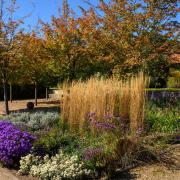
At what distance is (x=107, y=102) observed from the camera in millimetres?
7160

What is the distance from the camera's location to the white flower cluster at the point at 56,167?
4.96m

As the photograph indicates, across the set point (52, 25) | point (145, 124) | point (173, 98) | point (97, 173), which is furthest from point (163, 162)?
point (52, 25)

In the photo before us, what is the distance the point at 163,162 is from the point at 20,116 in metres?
4.52

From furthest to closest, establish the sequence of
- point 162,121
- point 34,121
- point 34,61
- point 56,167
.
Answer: point 34,61 < point 34,121 < point 162,121 < point 56,167

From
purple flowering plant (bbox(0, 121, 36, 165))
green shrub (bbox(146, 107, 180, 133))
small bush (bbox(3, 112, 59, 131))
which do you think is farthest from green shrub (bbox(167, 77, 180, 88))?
purple flowering plant (bbox(0, 121, 36, 165))

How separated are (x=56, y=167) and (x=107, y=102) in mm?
2422

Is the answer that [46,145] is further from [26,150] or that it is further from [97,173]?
[97,173]

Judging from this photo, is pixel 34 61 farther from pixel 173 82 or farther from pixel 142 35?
pixel 173 82

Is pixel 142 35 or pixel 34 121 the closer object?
pixel 34 121

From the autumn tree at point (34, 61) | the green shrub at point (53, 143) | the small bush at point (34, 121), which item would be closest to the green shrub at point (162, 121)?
the green shrub at point (53, 143)

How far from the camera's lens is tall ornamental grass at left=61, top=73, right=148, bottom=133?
6.80m

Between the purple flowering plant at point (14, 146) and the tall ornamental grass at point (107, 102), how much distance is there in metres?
1.47

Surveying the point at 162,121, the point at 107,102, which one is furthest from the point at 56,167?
the point at 162,121

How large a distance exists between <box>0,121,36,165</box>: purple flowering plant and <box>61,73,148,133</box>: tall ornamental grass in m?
1.47
